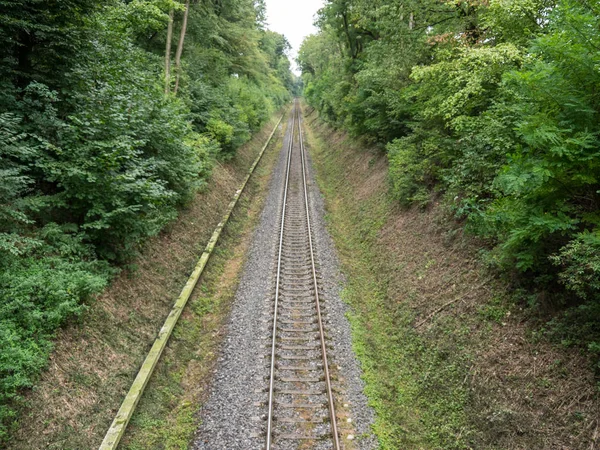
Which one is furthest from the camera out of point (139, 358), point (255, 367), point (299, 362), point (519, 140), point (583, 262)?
point (519, 140)

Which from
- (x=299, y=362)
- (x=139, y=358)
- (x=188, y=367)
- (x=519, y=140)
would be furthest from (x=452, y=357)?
(x=139, y=358)

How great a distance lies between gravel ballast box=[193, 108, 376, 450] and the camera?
573 centimetres

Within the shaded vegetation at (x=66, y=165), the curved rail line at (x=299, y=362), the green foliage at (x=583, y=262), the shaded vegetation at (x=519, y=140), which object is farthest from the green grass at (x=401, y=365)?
the shaded vegetation at (x=66, y=165)

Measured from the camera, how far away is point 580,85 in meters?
5.04

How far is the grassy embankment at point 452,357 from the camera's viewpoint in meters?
5.13

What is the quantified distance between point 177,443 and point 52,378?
2187 mm

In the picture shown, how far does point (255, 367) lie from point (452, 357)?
13.0 feet

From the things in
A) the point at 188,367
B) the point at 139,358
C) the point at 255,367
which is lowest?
the point at 188,367

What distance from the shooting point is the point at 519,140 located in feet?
24.0

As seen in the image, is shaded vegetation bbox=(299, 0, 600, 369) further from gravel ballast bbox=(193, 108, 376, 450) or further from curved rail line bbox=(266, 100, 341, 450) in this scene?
curved rail line bbox=(266, 100, 341, 450)

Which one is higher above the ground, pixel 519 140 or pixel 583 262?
pixel 519 140

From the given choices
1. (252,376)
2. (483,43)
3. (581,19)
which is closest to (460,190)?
(483,43)

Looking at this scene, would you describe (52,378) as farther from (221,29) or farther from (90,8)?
(221,29)

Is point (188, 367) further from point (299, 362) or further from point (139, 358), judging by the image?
point (299, 362)
